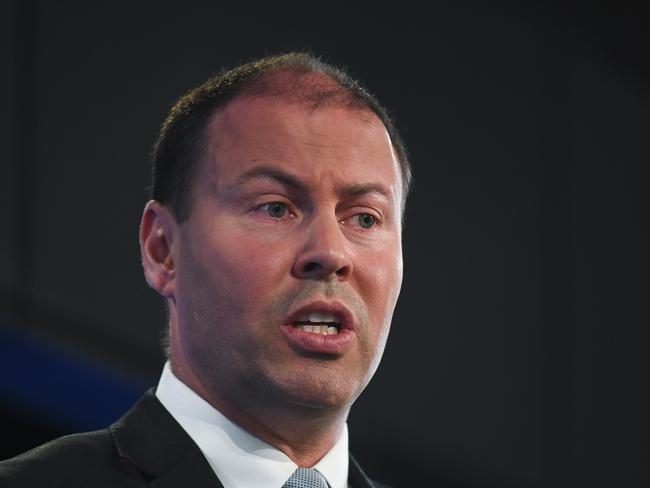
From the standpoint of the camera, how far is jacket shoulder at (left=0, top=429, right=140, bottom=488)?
62.6 inches

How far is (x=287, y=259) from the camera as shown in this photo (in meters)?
1.66

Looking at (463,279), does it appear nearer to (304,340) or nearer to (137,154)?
(137,154)

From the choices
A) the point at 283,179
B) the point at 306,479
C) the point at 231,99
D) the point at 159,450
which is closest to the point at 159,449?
the point at 159,450

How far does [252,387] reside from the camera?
1673mm

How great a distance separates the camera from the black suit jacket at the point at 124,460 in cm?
161

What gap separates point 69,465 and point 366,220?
60 centimetres

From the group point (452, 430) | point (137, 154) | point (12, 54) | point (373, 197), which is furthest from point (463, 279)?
point (373, 197)

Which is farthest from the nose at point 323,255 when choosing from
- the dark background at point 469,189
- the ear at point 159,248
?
the dark background at point 469,189

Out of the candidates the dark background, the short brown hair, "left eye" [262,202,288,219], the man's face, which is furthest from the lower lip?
the dark background

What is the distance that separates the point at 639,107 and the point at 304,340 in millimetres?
3397

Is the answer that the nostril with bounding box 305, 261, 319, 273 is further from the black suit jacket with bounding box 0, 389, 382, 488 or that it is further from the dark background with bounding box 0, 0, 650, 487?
the dark background with bounding box 0, 0, 650, 487

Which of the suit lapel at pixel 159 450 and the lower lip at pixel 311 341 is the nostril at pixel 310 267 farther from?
the suit lapel at pixel 159 450

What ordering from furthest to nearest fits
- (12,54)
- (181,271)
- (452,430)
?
1. (452,430)
2. (12,54)
3. (181,271)

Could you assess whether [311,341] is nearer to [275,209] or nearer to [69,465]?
[275,209]
